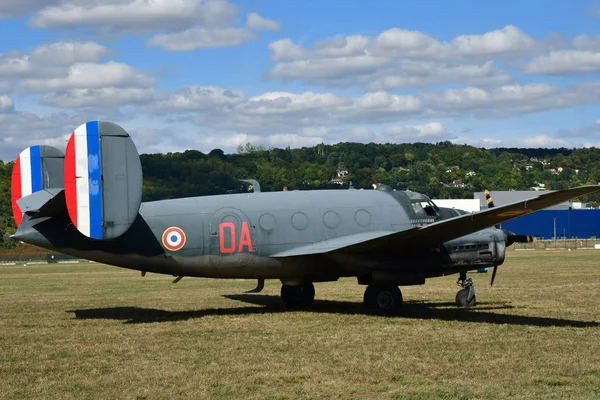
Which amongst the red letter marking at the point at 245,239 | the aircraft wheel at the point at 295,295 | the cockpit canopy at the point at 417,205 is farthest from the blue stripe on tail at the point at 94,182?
the cockpit canopy at the point at 417,205

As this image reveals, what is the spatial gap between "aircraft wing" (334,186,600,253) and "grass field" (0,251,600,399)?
5.97 ft

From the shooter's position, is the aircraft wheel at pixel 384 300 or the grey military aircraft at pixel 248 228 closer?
the grey military aircraft at pixel 248 228

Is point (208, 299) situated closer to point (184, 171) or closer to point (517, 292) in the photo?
point (517, 292)

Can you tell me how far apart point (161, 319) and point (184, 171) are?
73987 millimetres

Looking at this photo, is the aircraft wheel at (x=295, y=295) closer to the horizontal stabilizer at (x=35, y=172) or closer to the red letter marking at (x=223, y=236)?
the red letter marking at (x=223, y=236)

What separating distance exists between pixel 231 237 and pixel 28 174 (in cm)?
583

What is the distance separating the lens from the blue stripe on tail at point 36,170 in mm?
20656

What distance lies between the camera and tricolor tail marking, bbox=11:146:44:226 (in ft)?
67.7

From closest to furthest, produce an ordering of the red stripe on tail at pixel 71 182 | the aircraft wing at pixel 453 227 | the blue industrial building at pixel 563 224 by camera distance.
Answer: the aircraft wing at pixel 453 227
the red stripe on tail at pixel 71 182
the blue industrial building at pixel 563 224

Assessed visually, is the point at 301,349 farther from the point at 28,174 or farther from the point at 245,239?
the point at 28,174

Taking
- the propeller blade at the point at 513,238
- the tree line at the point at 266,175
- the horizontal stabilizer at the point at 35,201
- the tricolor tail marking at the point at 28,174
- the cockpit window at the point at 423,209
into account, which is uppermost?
the tree line at the point at 266,175

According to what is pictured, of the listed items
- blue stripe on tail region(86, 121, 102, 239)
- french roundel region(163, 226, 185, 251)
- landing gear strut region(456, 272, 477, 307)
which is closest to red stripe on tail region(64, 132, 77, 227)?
blue stripe on tail region(86, 121, 102, 239)

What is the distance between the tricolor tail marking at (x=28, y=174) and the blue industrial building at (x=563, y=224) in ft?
353

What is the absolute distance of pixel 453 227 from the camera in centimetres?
1817
